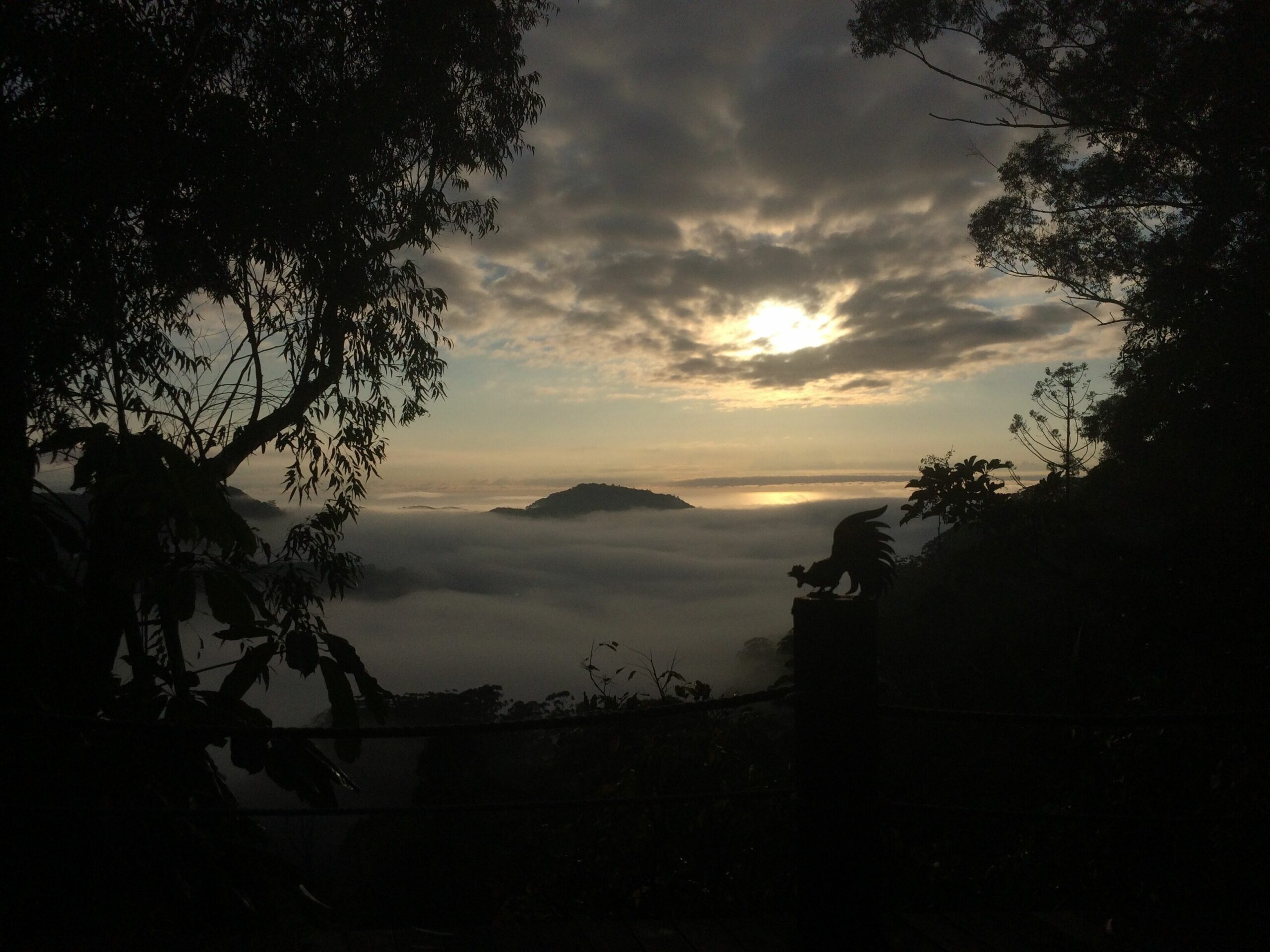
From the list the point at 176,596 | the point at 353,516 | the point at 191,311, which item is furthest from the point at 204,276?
the point at 176,596

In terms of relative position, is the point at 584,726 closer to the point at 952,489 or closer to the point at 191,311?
the point at 952,489

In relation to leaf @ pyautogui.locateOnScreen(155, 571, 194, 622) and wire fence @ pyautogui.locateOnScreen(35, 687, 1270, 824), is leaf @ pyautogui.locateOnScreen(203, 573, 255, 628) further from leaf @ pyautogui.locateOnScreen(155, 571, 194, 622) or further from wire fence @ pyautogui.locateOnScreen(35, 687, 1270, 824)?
wire fence @ pyautogui.locateOnScreen(35, 687, 1270, 824)

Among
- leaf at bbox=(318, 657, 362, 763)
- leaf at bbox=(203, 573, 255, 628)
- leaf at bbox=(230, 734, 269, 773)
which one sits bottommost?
leaf at bbox=(230, 734, 269, 773)

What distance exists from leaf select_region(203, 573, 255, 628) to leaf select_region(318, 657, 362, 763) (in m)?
0.27

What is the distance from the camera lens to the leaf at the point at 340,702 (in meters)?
2.65

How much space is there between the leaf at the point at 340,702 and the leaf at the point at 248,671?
165 mm

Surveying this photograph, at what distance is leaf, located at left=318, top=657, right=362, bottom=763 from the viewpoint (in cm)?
265

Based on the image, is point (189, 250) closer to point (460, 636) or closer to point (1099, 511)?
point (1099, 511)

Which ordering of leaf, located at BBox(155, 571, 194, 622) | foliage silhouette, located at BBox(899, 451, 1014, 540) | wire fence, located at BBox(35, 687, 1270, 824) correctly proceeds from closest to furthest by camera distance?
1. wire fence, located at BBox(35, 687, 1270, 824)
2. leaf, located at BBox(155, 571, 194, 622)
3. foliage silhouette, located at BBox(899, 451, 1014, 540)

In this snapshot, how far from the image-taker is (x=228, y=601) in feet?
8.54

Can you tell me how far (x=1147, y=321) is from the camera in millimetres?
9328

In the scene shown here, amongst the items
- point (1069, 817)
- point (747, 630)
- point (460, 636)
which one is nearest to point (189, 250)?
point (1069, 817)

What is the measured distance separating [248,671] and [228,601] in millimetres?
249

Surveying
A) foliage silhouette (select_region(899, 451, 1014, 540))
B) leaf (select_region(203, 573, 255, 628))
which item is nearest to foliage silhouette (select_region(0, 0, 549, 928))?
leaf (select_region(203, 573, 255, 628))
